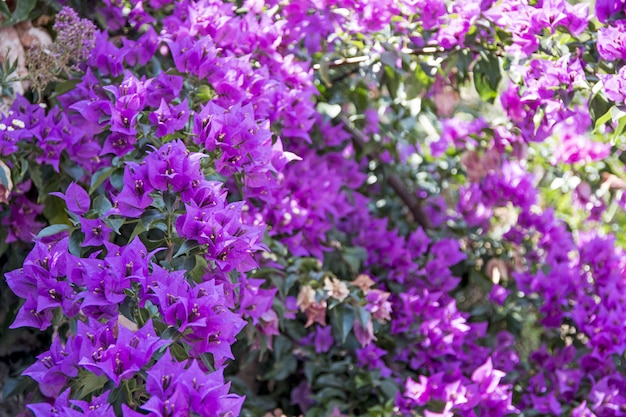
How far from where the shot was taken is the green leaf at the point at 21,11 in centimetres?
158

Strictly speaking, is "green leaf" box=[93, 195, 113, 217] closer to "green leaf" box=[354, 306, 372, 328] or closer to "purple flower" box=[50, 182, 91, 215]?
"purple flower" box=[50, 182, 91, 215]

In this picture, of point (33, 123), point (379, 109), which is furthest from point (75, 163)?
point (379, 109)

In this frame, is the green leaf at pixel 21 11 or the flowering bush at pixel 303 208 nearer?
the flowering bush at pixel 303 208

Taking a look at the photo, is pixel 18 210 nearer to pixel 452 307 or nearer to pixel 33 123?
pixel 33 123

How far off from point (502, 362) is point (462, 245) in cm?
48

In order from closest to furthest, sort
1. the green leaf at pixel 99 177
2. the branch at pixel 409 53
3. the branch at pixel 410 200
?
the green leaf at pixel 99 177 < the branch at pixel 409 53 < the branch at pixel 410 200

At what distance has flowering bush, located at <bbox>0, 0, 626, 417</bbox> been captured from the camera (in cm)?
106

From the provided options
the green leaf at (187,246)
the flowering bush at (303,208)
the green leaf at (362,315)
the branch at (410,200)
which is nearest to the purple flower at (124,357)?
the flowering bush at (303,208)

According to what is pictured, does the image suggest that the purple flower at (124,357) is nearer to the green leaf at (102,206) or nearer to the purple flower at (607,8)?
the green leaf at (102,206)

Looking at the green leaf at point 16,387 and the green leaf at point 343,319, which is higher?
the green leaf at point 16,387

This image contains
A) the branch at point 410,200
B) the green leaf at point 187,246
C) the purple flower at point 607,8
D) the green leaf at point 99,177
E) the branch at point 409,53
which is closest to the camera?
the green leaf at point 187,246

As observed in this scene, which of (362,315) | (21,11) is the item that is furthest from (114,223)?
(21,11)

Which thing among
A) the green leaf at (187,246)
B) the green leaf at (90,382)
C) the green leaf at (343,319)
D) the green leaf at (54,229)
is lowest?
the green leaf at (343,319)

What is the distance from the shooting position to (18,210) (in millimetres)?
1544
